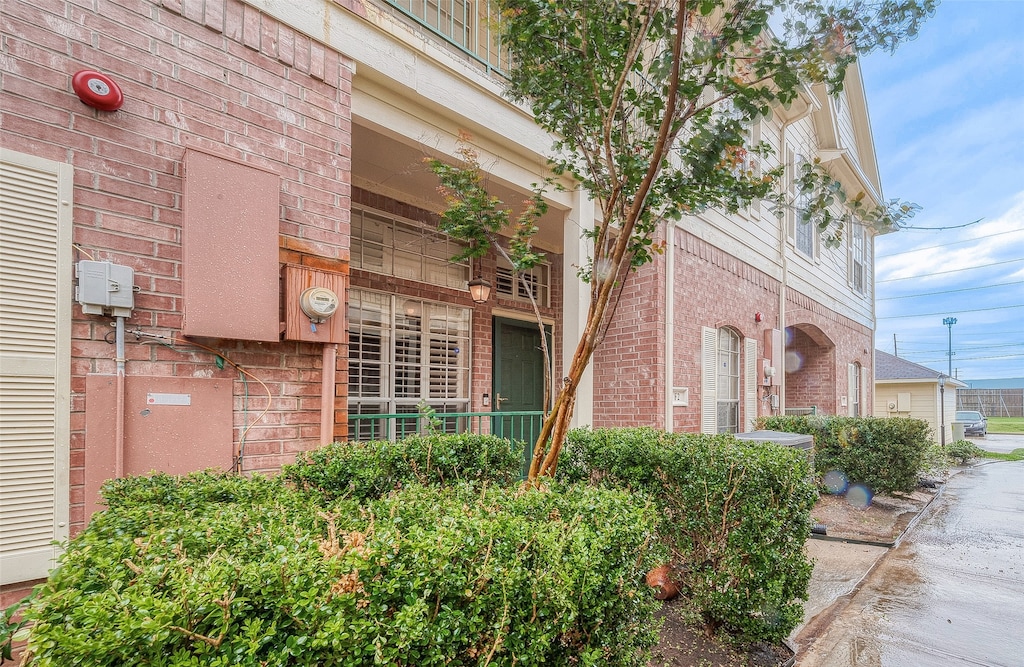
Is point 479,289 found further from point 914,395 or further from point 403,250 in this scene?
point 914,395

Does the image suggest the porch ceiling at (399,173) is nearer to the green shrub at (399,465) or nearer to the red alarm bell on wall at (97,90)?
the red alarm bell on wall at (97,90)

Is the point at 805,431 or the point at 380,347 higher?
the point at 380,347

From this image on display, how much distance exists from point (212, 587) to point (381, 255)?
4836 millimetres

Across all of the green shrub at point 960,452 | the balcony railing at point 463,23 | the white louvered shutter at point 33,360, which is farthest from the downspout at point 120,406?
the green shrub at point 960,452

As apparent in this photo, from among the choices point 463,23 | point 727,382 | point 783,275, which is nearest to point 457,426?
point 463,23

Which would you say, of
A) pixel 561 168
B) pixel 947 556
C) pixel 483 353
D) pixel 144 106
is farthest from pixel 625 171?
pixel 947 556

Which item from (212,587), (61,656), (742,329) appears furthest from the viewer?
(742,329)

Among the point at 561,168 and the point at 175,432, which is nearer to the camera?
the point at 175,432

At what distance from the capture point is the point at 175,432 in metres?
2.66

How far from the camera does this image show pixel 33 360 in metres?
2.30

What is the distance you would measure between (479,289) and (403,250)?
100 cm

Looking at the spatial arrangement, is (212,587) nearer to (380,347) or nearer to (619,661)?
(619,661)

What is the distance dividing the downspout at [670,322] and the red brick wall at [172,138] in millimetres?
4182

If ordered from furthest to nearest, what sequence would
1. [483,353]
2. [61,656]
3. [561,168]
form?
[483,353], [561,168], [61,656]
